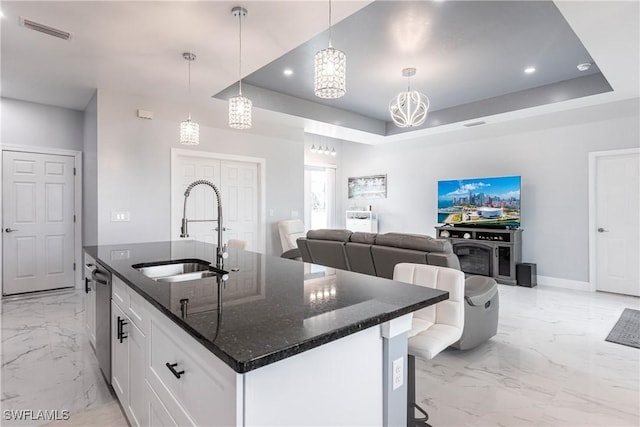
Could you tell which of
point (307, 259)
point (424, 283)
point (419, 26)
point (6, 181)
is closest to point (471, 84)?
point (419, 26)

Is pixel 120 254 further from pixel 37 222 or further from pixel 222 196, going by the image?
pixel 37 222

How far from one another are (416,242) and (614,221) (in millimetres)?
3599

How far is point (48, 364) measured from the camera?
2.74 meters

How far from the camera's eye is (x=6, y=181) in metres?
4.62

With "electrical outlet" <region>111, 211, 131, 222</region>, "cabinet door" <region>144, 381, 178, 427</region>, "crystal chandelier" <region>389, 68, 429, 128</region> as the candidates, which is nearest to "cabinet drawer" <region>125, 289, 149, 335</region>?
"cabinet door" <region>144, 381, 178, 427</region>

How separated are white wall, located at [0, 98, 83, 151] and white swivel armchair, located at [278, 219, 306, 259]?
131 inches

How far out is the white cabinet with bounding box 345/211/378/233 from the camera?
25.8ft

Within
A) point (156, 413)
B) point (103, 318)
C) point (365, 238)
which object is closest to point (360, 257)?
point (365, 238)

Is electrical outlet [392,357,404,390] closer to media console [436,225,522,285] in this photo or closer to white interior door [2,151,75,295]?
media console [436,225,522,285]

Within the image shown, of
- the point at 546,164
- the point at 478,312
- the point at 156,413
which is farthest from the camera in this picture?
the point at 546,164

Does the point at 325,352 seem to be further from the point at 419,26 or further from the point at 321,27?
the point at 419,26

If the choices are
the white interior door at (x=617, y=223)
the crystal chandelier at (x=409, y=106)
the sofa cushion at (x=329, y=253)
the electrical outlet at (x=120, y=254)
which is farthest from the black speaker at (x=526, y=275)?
the electrical outlet at (x=120, y=254)

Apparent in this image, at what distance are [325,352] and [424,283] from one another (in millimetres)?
1114

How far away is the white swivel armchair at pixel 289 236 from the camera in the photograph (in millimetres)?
5660
